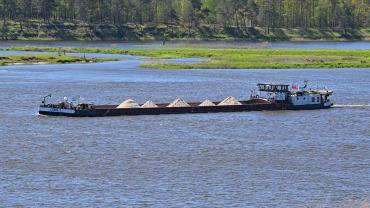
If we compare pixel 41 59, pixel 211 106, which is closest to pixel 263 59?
pixel 41 59

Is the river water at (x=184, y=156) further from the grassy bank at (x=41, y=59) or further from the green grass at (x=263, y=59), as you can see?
the grassy bank at (x=41, y=59)

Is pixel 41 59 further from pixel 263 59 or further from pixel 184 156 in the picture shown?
pixel 184 156

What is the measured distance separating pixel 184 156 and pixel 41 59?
Answer: 108 metres

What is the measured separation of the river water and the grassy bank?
5191 cm

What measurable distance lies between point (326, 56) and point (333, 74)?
30.7m

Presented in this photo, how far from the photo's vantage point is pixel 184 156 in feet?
230

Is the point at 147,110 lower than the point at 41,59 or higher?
lower

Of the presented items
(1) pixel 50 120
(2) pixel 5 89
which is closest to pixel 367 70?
(2) pixel 5 89

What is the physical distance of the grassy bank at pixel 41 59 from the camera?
560 ft

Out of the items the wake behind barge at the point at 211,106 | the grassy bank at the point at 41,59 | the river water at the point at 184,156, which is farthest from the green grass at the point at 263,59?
the wake behind barge at the point at 211,106

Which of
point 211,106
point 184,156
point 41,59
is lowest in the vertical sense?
point 184,156

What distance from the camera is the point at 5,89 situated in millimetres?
121812

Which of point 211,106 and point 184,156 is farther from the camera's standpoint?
point 211,106

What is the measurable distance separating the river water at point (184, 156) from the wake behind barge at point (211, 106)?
1.62 metres
